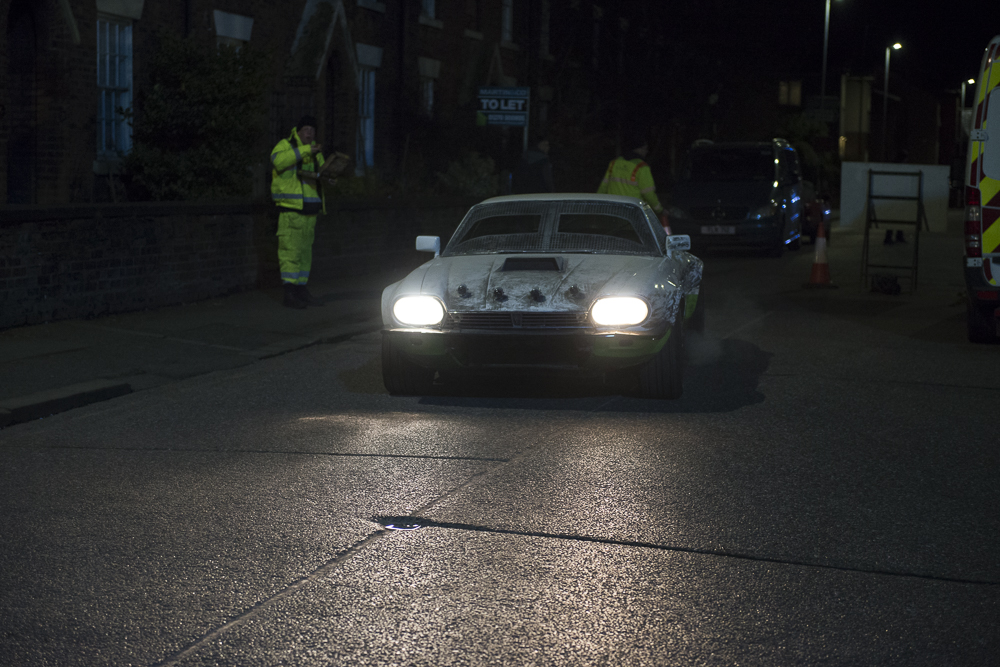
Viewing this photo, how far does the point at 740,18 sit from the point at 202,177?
29.3 metres

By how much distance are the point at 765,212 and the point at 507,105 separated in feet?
15.8

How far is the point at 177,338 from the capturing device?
1162 centimetres

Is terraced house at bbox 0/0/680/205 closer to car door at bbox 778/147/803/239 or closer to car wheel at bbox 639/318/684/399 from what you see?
car door at bbox 778/147/803/239

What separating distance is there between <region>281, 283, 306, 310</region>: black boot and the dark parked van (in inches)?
410

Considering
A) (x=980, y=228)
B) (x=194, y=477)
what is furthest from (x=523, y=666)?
(x=980, y=228)

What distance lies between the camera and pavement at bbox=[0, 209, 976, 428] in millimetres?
9140

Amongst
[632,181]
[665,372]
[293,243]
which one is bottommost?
[665,372]

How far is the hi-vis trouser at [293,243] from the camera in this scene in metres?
13.6

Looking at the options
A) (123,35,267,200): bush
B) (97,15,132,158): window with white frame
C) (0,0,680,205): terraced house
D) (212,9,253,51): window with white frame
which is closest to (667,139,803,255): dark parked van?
(0,0,680,205): terraced house

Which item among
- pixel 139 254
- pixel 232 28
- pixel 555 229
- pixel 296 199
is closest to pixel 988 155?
pixel 555 229

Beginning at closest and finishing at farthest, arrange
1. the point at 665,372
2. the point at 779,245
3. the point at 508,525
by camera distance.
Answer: the point at 508,525 < the point at 665,372 < the point at 779,245

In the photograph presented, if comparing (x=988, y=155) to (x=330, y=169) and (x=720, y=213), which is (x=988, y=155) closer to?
(x=330, y=169)

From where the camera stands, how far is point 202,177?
16547mm

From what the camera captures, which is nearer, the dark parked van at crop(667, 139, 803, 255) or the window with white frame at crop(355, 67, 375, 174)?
the dark parked van at crop(667, 139, 803, 255)
